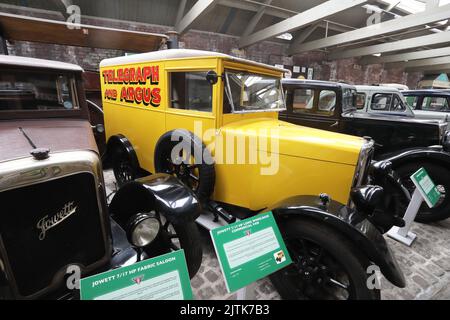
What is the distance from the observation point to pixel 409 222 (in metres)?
2.75

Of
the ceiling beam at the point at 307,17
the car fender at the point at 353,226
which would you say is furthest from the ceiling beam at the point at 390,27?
the car fender at the point at 353,226

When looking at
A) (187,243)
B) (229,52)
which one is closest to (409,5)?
(229,52)

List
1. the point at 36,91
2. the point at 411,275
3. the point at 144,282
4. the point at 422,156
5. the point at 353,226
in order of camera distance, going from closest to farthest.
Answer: the point at 144,282 → the point at 353,226 → the point at 411,275 → the point at 36,91 → the point at 422,156

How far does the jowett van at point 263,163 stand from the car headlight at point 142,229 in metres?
0.74

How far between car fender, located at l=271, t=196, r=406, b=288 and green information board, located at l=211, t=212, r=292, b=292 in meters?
0.42

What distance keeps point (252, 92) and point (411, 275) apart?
233 centimetres

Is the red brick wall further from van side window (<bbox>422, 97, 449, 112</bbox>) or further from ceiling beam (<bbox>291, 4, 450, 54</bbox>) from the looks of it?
van side window (<bbox>422, 97, 449, 112</bbox>)

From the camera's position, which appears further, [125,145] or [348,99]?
[348,99]

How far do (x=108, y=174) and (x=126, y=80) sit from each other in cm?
203

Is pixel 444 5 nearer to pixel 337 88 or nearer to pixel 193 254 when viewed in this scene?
pixel 337 88

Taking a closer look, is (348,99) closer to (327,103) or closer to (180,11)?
(327,103)

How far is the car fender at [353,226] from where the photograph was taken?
5.07 feet
